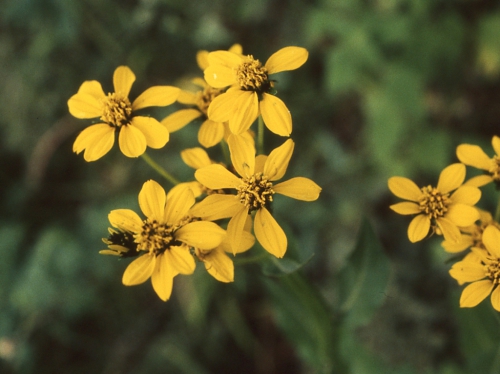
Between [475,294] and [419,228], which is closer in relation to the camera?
[475,294]

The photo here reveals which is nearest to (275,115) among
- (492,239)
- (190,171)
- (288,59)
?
(288,59)

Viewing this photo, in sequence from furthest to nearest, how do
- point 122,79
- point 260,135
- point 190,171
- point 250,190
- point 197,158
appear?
point 190,171
point 122,79
point 197,158
point 260,135
point 250,190

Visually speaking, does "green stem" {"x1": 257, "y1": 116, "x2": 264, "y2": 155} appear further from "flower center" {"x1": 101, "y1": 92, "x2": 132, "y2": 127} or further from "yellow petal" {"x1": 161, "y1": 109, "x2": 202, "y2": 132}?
"flower center" {"x1": 101, "y1": 92, "x2": 132, "y2": 127}

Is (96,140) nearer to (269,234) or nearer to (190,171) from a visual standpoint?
(269,234)

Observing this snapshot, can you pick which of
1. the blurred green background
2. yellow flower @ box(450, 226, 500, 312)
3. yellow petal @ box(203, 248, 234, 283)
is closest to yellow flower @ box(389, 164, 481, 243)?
yellow flower @ box(450, 226, 500, 312)

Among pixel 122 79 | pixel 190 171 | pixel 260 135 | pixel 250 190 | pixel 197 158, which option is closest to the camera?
pixel 250 190

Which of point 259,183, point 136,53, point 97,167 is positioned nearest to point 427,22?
point 136,53

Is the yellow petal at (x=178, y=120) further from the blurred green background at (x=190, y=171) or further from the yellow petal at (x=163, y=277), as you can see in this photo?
the blurred green background at (x=190, y=171)
